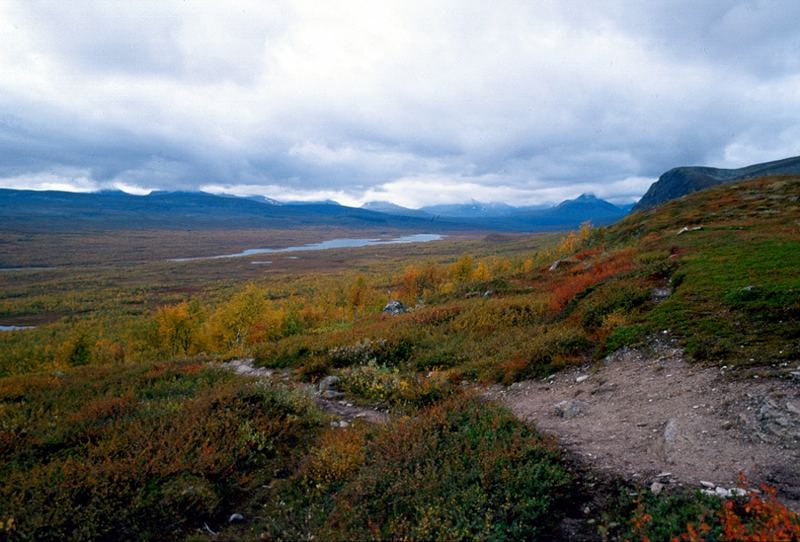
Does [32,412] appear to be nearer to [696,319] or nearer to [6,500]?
[6,500]

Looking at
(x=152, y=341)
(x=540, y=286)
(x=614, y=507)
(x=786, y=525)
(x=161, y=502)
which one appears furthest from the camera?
(x=152, y=341)

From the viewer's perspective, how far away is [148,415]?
10.8m

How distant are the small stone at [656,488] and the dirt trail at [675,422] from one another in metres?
0.03

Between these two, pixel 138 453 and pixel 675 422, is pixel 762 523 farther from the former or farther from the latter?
pixel 138 453

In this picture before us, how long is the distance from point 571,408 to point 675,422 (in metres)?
2.15

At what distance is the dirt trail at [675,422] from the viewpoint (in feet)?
20.1

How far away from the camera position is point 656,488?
19.4ft

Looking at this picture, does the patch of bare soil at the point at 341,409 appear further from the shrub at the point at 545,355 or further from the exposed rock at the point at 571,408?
the exposed rock at the point at 571,408

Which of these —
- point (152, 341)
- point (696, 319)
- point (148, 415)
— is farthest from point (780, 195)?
point (152, 341)

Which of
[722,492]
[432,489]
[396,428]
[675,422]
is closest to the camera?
[722,492]

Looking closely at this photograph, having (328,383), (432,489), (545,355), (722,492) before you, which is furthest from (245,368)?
(722,492)

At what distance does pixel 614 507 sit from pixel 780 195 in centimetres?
4315

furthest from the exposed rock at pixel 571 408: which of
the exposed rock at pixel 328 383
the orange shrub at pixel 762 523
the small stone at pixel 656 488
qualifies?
the exposed rock at pixel 328 383

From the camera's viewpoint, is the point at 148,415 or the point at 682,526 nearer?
the point at 682,526
